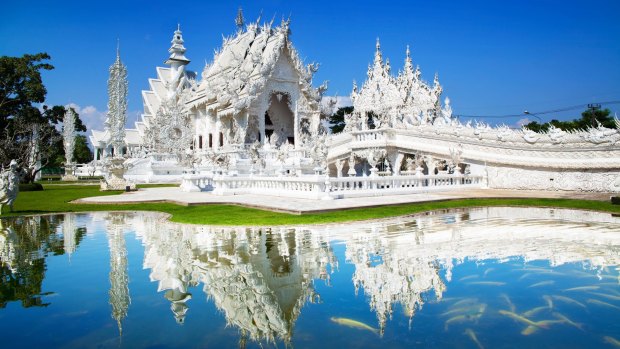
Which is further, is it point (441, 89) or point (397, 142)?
point (441, 89)

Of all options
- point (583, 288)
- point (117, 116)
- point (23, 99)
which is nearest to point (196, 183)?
point (117, 116)

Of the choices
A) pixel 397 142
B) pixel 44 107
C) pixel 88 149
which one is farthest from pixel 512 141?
pixel 88 149

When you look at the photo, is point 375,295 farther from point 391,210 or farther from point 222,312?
point 391,210

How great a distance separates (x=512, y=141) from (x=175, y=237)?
1489cm

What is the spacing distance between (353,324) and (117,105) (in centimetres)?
2197

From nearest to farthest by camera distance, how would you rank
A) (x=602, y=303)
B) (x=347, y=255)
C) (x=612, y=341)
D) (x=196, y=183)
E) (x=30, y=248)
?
(x=612, y=341)
(x=602, y=303)
(x=347, y=255)
(x=30, y=248)
(x=196, y=183)

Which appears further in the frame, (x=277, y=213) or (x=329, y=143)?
(x=329, y=143)

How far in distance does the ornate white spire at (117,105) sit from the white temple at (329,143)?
0.58m

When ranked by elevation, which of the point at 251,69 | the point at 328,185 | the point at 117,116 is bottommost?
the point at 328,185

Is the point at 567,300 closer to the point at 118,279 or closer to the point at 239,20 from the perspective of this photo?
the point at 118,279

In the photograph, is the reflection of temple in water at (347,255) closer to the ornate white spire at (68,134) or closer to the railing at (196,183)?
the railing at (196,183)

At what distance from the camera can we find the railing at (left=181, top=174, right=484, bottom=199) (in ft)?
41.9

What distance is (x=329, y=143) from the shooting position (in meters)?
24.2

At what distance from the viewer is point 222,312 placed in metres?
3.67
